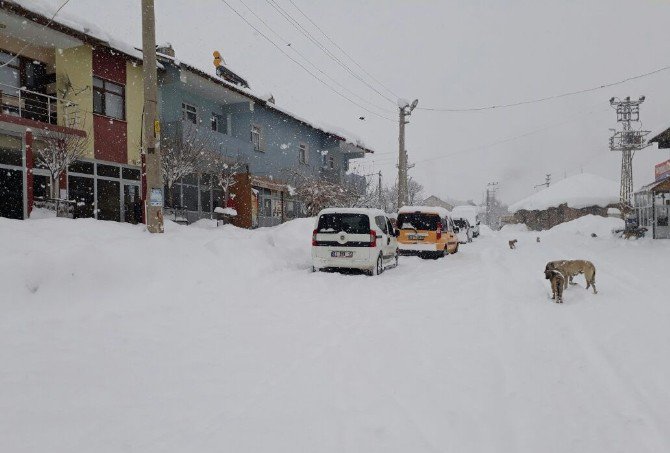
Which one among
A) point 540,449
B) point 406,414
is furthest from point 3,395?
point 540,449

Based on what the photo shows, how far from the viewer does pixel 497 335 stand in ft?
17.2

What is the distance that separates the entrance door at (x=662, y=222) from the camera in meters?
23.3

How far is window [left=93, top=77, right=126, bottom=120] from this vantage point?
15406mm

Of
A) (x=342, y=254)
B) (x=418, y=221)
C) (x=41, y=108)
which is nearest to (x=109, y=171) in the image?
(x=41, y=108)

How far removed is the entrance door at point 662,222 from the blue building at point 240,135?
19991 mm

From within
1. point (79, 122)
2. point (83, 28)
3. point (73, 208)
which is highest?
point (83, 28)

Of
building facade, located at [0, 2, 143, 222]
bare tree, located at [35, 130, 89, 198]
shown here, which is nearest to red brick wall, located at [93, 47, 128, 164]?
building facade, located at [0, 2, 143, 222]

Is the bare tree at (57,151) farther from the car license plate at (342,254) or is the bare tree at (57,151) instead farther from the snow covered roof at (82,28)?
the car license plate at (342,254)

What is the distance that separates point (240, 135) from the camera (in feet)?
74.9

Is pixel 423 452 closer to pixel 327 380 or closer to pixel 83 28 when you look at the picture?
pixel 327 380

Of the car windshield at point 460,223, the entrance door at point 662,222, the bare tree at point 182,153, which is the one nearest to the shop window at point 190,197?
the bare tree at point 182,153

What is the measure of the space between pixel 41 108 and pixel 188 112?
7225mm

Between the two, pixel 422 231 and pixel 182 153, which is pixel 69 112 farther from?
pixel 422 231

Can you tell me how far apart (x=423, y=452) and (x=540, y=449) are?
0.80 meters
